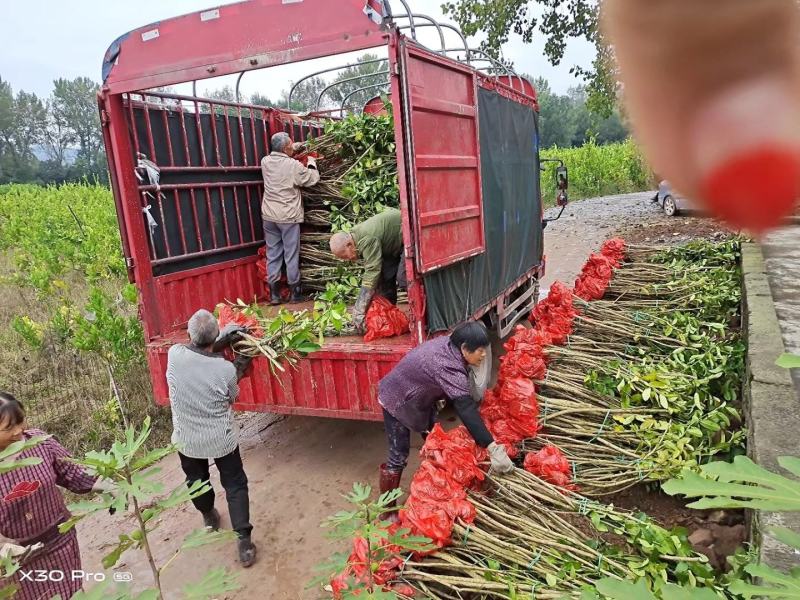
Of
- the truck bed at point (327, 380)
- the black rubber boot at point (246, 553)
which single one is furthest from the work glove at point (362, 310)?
the black rubber boot at point (246, 553)

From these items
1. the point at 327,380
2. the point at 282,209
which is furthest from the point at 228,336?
the point at 282,209

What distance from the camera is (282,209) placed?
6062 millimetres

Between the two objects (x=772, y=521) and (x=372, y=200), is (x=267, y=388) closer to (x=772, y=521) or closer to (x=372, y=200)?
(x=372, y=200)

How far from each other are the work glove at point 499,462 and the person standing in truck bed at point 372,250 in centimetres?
180

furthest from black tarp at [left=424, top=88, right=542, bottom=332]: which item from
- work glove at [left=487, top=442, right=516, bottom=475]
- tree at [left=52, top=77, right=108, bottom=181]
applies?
tree at [left=52, top=77, right=108, bottom=181]

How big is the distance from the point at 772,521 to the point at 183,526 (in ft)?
12.0

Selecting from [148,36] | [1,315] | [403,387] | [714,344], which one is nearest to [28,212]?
[1,315]

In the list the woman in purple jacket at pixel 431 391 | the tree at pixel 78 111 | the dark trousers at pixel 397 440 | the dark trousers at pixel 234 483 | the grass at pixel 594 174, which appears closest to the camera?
the woman in purple jacket at pixel 431 391

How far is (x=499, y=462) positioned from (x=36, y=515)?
2.31 meters

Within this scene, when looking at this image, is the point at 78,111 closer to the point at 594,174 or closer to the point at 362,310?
the point at 594,174

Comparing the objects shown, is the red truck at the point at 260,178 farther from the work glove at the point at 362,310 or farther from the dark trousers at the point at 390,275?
the dark trousers at the point at 390,275

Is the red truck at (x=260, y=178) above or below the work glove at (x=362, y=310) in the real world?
above

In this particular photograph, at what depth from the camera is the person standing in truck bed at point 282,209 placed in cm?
604

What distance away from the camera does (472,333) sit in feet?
11.2
